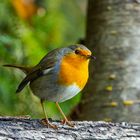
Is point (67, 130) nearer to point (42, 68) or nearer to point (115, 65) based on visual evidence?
point (42, 68)

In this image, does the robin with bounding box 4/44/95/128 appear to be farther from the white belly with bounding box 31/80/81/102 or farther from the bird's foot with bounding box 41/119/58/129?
the bird's foot with bounding box 41/119/58/129

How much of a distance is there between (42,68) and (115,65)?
3.34 feet

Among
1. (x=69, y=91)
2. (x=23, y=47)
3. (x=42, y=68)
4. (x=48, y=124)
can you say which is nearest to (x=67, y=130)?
(x=48, y=124)

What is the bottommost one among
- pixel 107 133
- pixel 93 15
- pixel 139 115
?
pixel 139 115

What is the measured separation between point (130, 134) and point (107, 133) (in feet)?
0.56

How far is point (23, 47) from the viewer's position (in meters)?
6.36

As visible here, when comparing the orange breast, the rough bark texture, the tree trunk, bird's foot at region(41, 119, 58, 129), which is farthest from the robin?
the tree trunk

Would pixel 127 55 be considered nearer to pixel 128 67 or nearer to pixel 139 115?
pixel 128 67

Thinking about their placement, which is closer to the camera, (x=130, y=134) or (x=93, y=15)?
(x=130, y=134)

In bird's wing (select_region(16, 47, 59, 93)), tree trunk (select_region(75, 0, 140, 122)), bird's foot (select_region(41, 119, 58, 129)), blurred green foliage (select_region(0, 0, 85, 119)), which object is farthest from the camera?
tree trunk (select_region(75, 0, 140, 122))

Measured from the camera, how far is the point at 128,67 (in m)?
6.09

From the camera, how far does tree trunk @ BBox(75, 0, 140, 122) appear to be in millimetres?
6043

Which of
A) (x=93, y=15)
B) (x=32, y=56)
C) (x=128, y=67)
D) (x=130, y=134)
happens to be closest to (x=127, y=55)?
(x=128, y=67)

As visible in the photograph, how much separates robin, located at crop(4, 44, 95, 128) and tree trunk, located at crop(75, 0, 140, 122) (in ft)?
2.80
